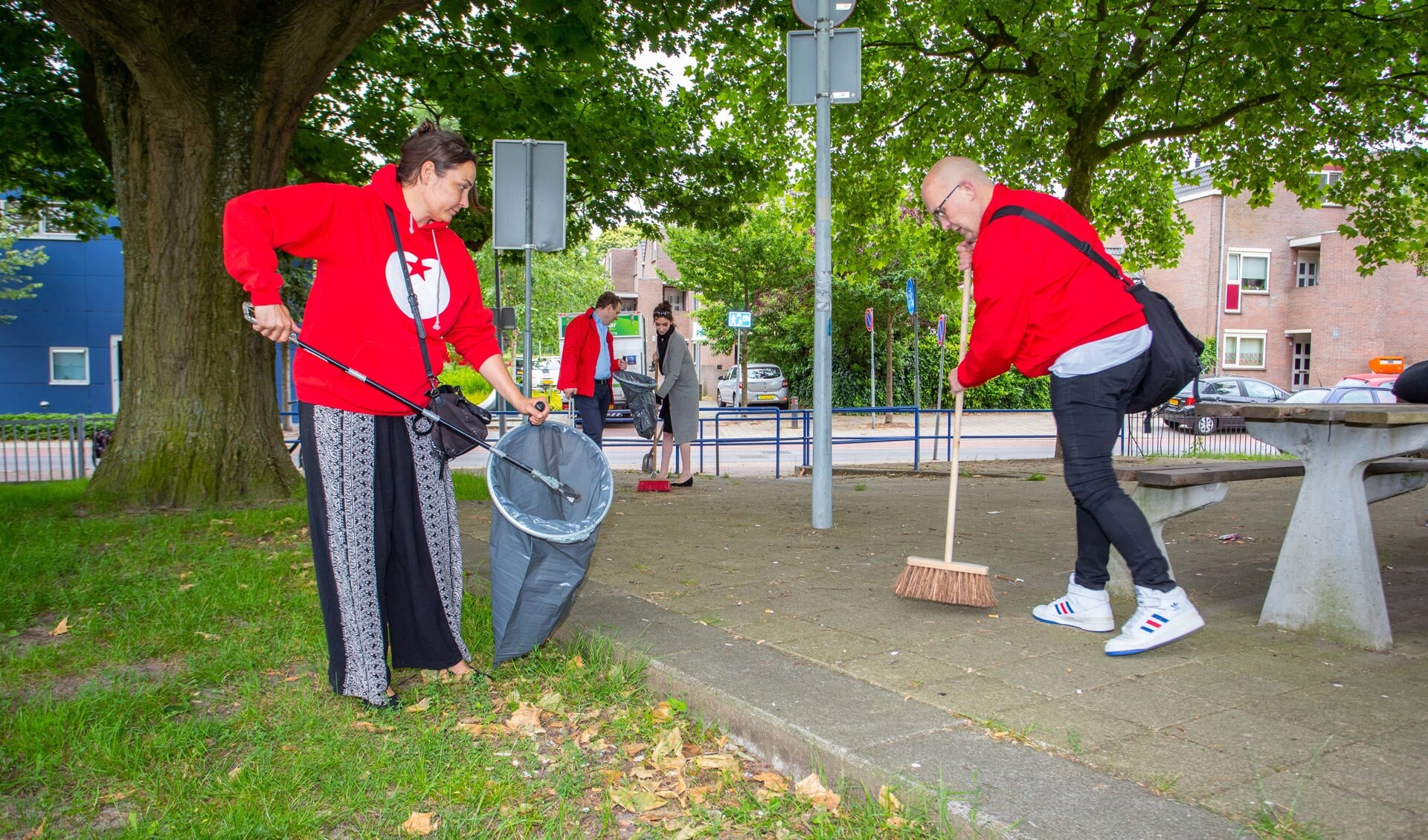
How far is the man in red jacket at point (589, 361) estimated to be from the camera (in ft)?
30.2

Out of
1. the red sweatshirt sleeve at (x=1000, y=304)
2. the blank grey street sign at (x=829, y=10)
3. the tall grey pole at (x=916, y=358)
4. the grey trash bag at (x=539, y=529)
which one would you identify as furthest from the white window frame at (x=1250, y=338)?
the grey trash bag at (x=539, y=529)

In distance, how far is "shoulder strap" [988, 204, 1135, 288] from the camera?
11.3ft

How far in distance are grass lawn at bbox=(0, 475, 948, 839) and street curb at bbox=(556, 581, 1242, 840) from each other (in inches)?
2.5

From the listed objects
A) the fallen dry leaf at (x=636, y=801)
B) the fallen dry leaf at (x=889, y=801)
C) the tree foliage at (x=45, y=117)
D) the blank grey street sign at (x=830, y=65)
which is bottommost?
the fallen dry leaf at (x=636, y=801)

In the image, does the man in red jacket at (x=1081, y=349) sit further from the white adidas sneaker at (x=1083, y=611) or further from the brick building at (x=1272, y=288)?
the brick building at (x=1272, y=288)

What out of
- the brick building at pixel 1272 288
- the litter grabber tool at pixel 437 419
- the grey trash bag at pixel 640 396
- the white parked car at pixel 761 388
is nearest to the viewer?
the litter grabber tool at pixel 437 419

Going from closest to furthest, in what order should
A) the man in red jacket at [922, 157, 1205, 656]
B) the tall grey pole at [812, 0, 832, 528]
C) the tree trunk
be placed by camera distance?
1. the man in red jacket at [922, 157, 1205, 656]
2. the tall grey pole at [812, 0, 832, 528]
3. the tree trunk

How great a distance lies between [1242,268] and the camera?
3812 cm

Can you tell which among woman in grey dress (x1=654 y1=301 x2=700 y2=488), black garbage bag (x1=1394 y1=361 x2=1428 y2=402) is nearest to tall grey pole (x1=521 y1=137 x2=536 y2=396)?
woman in grey dress (x1=654 y1=301 x2=700 y2=488)

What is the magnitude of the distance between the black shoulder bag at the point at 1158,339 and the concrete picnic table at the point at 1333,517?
19 centimetres

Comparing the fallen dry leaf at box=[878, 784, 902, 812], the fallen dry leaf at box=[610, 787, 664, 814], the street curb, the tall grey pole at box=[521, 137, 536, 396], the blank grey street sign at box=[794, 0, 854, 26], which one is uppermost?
the blank grey street sign at box=[794, 0, 854, 26]

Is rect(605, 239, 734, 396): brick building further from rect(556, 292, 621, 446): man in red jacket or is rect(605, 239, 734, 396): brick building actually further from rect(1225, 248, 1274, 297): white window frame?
rect(556, 292, 621, 446): man in red jacket

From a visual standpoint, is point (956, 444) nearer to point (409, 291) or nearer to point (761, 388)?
point (409, 291)

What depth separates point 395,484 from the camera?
130 inches
